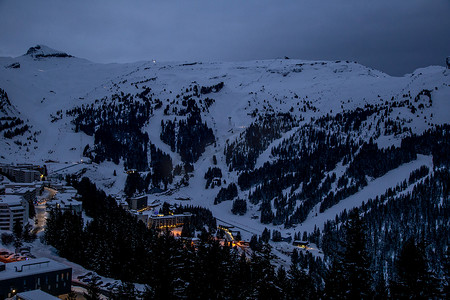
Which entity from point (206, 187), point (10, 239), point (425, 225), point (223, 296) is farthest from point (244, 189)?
point (223, 296)

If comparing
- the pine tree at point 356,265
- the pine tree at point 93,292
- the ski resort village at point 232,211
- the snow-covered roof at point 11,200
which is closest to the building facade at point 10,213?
the snow-covered roof at point 11,200

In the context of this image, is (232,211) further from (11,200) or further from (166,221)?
(11,200)

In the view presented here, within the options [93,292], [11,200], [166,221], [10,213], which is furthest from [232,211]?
[93,292]

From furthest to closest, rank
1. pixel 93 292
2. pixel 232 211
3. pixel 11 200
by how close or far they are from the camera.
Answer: pixel 232 211, pixel 11 200, pixel 93 292

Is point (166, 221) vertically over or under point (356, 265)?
under

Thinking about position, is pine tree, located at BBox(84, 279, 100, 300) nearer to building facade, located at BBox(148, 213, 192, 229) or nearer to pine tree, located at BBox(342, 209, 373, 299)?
pine tree, located at BBox(342, 209, 373, 299)

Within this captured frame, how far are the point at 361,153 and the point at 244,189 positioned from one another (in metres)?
52.4

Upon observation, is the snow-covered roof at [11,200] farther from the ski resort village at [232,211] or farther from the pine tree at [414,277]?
the pine tree at [414,277]

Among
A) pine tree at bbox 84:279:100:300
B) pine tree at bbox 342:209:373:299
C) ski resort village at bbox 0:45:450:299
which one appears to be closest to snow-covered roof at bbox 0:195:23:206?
ski resort village at bbox 0:45:450:299

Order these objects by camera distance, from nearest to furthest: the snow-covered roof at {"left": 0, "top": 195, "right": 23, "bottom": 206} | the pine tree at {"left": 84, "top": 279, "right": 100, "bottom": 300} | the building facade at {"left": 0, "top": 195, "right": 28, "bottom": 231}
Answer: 1. the pine tree at {"left": 84, "top": 279, "right": 100, "bottom": 300}
2. the building facade at {"left": 0, "top": 195, "right": 28, "bottom": 231}
3. the snow-covered roof at {"left": 0, "top": 195, "right": 23, "bottom": 206}

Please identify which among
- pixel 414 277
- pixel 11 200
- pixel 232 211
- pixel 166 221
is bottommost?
pixel 232 211

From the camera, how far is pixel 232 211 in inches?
5591

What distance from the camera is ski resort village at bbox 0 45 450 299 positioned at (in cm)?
2645

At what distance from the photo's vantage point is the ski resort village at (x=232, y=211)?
26453 mm
